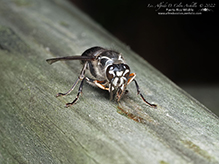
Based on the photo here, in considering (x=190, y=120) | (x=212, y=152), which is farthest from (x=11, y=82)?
(x=212, y=152)

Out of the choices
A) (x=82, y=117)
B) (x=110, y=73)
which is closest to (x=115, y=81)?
(x=110, y=73)

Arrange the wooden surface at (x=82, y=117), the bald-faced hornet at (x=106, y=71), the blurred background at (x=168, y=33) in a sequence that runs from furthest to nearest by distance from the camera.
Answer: the blurred background at (x=168, y=33) < the bald-faced hornet at (x=106, y=71) < the wooden surface at (x=82, y=117)

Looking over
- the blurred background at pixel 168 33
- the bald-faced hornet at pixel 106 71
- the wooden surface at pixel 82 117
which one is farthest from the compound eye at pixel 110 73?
the blurred background at pixel 168 33

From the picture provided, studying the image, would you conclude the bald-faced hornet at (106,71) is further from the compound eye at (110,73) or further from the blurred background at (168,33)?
the blurred background at (168,33)

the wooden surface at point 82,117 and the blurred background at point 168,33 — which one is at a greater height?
the blurred background at point 168,33

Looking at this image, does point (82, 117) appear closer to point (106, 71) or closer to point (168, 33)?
point (106, 71)

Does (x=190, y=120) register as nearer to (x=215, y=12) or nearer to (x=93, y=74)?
(x=93, y=74)
